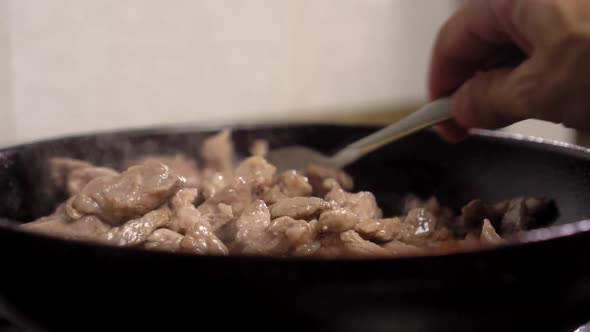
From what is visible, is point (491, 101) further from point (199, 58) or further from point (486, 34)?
point (199, 58)

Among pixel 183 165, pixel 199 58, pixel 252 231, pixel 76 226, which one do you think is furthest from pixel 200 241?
pixel 199 58

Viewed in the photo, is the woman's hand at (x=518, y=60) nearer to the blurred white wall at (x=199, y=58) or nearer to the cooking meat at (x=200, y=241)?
the cooking meat at (x=200, y=241)

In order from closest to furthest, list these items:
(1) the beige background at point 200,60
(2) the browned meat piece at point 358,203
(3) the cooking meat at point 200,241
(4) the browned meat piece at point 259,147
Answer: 1. (3) the cooking meat at point 200,241
2. (2) the browned meat piece at point 358,203
3. (4) the browned meat piece at point 259,147
4. (1) the beige background at point 200,60

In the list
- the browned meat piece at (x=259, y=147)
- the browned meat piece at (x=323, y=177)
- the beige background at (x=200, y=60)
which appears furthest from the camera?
the beige background at (x=200, y=60)

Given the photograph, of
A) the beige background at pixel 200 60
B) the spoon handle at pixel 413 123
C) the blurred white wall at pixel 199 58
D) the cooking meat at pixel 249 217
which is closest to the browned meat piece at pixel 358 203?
the cooking meat at pixel 249 217

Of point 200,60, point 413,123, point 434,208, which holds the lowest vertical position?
point 434,208

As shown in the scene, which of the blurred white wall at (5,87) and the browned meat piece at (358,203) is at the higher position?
the blurred white wall at (5,87)

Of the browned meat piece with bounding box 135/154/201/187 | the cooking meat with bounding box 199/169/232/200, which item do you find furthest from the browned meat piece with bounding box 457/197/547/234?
the browned meat piece with bounding box 135/154/201/187
